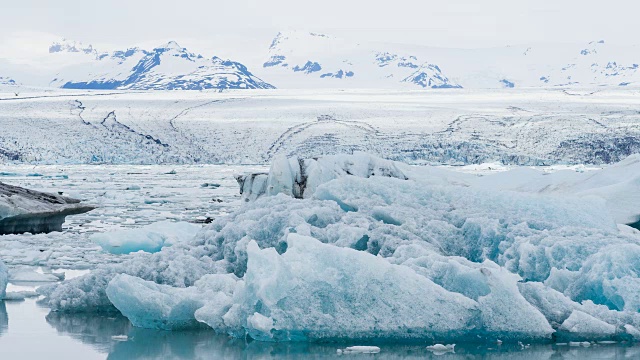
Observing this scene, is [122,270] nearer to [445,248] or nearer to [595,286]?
[445,248]

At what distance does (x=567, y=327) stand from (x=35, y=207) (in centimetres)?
569

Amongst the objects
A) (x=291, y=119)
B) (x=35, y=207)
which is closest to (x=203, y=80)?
(x=291, y=119)

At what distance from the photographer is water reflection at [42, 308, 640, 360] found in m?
3.54

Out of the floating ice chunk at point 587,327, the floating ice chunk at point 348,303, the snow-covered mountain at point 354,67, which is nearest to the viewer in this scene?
the floating ice chunk at point 348,303

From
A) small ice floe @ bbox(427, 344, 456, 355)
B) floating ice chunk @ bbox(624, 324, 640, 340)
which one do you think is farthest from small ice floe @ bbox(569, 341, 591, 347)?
small ice floe @ bbox(427, 344, 456, 355)

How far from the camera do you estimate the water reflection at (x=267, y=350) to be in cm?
354

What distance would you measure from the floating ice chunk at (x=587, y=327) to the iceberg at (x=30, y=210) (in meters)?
5.44

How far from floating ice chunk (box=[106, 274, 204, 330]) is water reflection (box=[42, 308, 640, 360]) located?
9 centimetres

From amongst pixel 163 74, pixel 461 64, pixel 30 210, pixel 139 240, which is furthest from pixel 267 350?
pixel 461 64

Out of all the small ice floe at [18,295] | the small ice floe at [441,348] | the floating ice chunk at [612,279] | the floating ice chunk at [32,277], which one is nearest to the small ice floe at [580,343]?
the floating ice chunk at [612,279]

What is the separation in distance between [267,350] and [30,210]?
5082 millimetres

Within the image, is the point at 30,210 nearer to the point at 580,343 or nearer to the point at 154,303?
the point at 154,303

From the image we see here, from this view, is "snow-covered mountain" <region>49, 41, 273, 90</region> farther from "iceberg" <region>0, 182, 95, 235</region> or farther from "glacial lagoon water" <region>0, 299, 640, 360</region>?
"glacial lagoon water" <region>0, 299, 640, 360</region>

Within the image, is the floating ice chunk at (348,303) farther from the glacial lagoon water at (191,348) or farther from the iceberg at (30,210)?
the iceberg at (30,210)
